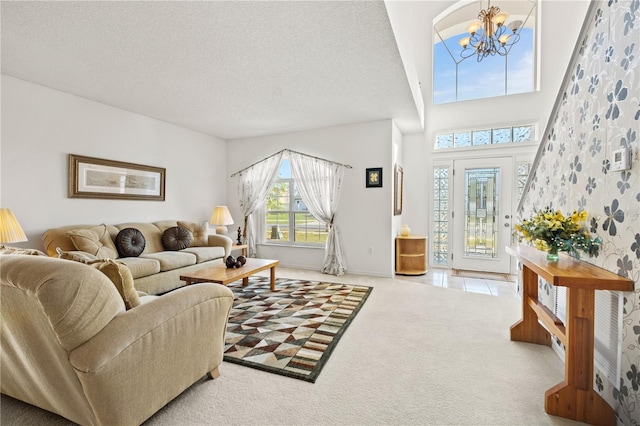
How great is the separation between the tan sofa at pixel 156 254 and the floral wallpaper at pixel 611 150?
13.1 ft

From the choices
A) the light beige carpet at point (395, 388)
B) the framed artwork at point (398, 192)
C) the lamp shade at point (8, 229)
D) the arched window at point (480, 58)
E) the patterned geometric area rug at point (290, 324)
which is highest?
the arched window at point (480, 58)

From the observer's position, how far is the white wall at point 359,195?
15.6ft

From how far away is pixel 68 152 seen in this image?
3.63 meters

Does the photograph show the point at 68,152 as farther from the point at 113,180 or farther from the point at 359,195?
the point at 359,195

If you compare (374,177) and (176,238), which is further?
(374,177)

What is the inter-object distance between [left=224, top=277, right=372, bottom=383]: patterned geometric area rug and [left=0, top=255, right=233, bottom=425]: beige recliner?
656mm

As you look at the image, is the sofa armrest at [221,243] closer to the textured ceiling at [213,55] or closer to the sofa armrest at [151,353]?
the textured ceiling at [213,55]

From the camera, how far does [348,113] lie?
4422 millimetres

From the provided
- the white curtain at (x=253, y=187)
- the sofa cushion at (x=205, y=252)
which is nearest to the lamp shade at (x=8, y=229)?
the sofa cushion at (x=205, y=252)

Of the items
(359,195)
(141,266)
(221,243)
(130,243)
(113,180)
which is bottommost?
(141,266)

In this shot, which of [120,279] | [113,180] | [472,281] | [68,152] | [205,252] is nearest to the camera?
[120,279]

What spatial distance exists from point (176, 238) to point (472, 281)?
15.0 ft

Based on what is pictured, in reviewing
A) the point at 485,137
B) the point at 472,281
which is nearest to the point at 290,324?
the point at 472,281

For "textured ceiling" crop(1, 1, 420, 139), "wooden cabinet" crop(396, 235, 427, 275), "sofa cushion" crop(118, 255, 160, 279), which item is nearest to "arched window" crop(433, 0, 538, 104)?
"textured ceiling" crop(1, 1, 420, 139)
